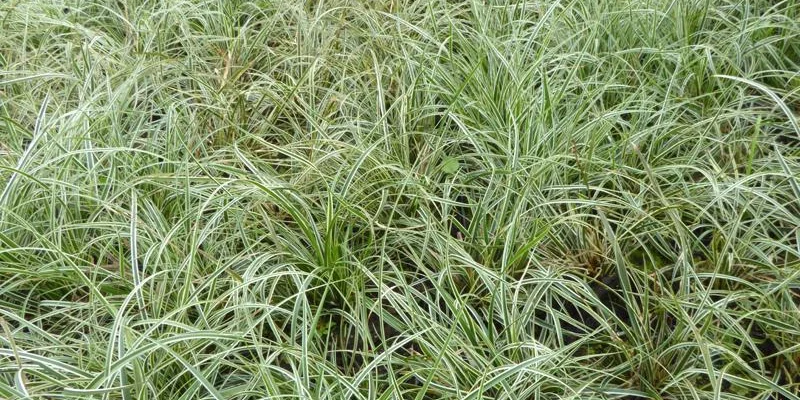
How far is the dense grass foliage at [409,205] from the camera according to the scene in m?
1.93

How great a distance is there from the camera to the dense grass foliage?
6.34 feet

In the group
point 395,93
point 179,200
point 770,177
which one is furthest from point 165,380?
point 770,177

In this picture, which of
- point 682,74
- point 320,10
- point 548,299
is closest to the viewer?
point 548,299

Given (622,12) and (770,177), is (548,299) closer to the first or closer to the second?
(770,177)

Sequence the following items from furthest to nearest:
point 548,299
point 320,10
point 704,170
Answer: point 320,10 < point 704,170 < point 548,299

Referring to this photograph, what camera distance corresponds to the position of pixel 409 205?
2406 mm

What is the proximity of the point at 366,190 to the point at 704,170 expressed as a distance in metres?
1.05

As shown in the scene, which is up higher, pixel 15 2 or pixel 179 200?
pixel 15 2

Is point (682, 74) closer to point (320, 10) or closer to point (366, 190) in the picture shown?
point (366, 190)

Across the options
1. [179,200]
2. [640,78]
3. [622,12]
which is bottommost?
[179,200]

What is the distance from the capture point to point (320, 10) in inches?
127

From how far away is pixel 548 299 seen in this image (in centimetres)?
213

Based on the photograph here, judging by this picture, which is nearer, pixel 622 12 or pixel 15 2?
pixel 622 12

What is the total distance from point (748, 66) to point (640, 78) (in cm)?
40
